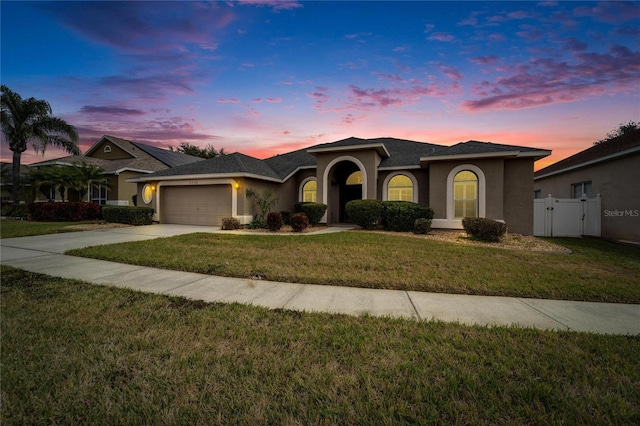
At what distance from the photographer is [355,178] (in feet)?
56.7

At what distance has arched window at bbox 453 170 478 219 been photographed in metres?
12.5

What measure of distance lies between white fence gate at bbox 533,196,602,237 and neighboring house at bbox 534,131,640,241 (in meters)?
0.53

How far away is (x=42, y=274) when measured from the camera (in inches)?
207

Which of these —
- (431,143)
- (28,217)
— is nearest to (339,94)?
(431,143)

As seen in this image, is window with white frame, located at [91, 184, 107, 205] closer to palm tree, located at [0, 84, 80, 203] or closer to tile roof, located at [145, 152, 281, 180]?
palm tree, located at [0, 84, 80, 203]

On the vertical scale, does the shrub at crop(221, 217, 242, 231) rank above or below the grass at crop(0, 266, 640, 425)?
above

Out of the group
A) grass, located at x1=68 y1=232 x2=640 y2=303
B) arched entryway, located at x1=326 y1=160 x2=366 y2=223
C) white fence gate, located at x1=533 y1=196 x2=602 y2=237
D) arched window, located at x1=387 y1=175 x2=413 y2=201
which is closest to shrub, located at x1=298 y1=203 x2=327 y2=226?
arched entryway, located at x1=326 y1=160 x2=366 y2=223

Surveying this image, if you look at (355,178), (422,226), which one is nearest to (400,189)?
(355,178)

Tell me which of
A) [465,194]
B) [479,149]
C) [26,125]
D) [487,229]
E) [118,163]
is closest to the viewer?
[487,229]

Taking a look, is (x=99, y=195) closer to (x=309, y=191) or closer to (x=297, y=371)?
(x=309, y=191)

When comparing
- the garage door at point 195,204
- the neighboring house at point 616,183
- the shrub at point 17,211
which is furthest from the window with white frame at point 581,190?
the shrub at point 17,211

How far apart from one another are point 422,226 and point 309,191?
8.15 meters

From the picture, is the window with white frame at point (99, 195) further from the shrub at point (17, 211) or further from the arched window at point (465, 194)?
the arched window at point (465, 194)

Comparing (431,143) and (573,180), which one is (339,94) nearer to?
(431,143)
